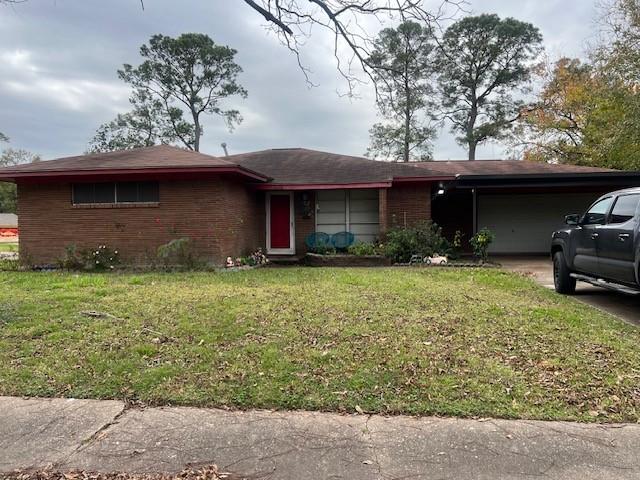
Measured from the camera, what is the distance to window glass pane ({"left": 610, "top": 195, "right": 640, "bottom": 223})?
647cm

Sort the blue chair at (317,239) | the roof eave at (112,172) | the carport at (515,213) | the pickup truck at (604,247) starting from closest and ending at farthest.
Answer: the pickup truck at (604,247)
the roof eave at (112,172)
the blue chair at (317,239)
the carport at (515,213)

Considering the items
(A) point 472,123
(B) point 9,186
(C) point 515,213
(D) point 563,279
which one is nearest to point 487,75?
(A) point 472,123

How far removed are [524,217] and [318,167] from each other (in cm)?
849

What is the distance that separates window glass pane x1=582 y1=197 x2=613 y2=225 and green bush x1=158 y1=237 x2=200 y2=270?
8.77 meters

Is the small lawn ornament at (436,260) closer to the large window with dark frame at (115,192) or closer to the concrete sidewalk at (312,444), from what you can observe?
the large window with dark frame at (115,192)

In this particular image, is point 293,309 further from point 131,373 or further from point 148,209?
point 148,209

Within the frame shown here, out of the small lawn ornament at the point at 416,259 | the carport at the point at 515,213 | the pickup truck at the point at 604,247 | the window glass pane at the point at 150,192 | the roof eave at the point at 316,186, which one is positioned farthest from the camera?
the carport at the point at 515,213

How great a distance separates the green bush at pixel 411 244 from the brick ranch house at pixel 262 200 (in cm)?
102

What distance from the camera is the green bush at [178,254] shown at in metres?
12.0

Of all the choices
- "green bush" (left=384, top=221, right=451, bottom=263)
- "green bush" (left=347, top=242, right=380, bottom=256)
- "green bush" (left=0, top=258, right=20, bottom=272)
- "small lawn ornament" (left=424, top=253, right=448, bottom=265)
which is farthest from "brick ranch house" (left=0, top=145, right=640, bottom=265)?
"small lawn ornament" (left=424, top=253, right=448, bottom=265)

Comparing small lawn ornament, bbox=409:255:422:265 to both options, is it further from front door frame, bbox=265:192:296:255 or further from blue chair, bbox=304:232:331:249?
front door frame, bbox=265:192:296:255

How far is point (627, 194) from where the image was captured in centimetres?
685

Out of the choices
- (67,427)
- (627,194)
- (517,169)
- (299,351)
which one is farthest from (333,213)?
(67,427)

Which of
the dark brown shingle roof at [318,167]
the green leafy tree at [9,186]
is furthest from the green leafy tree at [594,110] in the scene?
the green leafy tree at [9,186]
